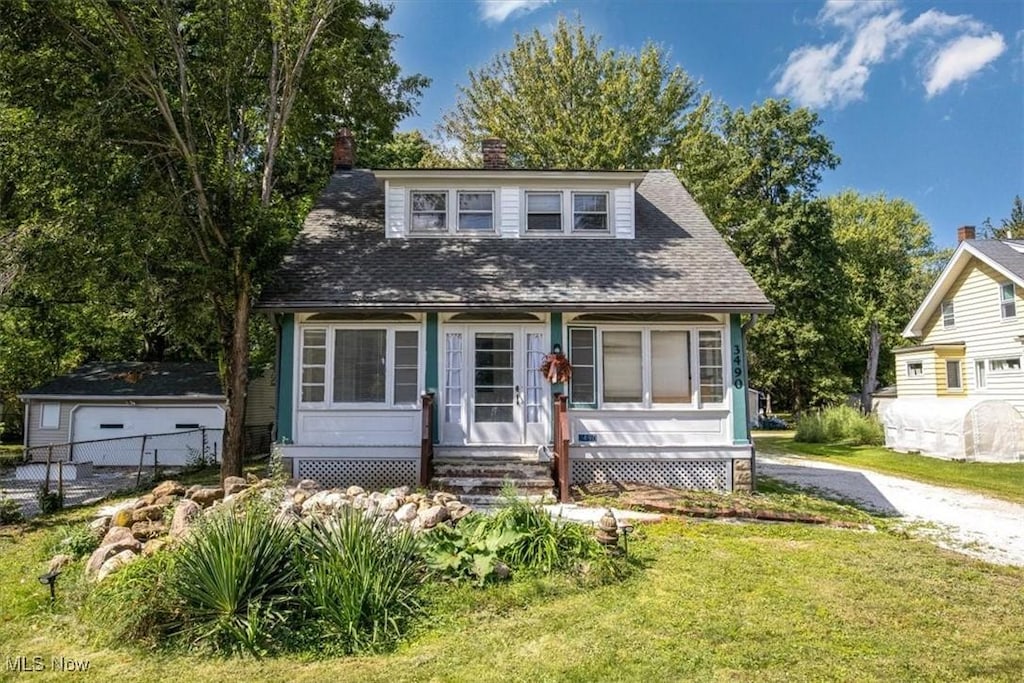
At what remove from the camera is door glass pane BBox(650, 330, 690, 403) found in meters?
9.56

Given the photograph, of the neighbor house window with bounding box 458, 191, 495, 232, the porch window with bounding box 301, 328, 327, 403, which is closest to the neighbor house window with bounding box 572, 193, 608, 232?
the neighbor house window with bounding box 458, 191, 495, 232

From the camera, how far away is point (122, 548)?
5246 millimetres

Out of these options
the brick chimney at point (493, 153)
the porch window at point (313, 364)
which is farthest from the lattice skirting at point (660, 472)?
the brick chimney at point (493, 153)

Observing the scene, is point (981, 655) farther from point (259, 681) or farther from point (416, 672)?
point (259, 681)

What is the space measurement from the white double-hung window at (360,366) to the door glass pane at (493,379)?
103 cm

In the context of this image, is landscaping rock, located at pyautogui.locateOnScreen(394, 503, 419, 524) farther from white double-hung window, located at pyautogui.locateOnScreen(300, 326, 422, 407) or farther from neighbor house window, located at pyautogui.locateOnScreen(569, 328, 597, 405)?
neighbor house window, located at pyautogui.locateOnScreen(569, 328, 597, 405)

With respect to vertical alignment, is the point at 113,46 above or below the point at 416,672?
above

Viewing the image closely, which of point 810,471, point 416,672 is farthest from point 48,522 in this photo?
point 810,471

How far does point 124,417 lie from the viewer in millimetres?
A: 15672

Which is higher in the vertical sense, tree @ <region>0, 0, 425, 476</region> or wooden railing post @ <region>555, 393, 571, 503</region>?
tree @ <region>0, 0, 425, 476</region>

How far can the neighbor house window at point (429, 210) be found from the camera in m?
11.4

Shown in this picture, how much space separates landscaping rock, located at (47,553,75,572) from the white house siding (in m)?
20.5

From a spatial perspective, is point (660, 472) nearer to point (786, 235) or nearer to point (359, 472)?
point (359, 472)

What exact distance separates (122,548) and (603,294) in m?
7.29
